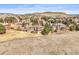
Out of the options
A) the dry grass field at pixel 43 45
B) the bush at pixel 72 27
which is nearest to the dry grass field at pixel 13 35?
the dry grass field at pixel 43 45

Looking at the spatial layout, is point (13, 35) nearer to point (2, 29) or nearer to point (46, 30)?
point (2, 29)

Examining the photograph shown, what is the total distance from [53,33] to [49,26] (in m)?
0.07

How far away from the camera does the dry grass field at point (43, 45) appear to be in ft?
4.93

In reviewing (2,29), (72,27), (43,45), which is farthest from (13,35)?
(72,27)

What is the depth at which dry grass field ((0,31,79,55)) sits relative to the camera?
150 cm

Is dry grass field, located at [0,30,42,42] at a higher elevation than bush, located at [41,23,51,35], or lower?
lower

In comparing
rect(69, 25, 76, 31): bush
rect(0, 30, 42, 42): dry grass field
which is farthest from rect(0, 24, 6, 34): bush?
rect(69, 25, 76, 31): bush

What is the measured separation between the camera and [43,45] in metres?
1.51

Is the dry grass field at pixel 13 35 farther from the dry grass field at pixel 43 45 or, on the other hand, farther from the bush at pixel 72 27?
the bush at pixel 72 27

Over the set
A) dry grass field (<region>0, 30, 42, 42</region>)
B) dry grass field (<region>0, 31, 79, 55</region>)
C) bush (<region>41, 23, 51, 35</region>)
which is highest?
bush (<region>41, 23, 51, 35</region>)

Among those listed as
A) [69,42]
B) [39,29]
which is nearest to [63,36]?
[69,42]

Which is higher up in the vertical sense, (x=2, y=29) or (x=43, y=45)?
(x=2, y=29)

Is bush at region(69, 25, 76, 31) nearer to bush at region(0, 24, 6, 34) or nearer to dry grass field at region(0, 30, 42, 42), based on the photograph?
dry grass field at region(0, 30, 42, 42)
